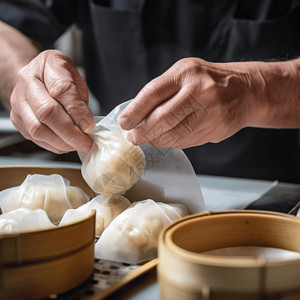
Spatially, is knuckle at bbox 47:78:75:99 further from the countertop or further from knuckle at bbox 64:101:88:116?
the countertop

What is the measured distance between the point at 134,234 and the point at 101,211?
6.4 inches

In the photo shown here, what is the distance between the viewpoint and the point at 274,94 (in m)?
1.23

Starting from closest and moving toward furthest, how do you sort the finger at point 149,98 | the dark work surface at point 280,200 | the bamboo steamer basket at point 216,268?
the bamboo steamer basket at point 216,268 < the finger at point 149,98 < the dark work surface at point 280,200

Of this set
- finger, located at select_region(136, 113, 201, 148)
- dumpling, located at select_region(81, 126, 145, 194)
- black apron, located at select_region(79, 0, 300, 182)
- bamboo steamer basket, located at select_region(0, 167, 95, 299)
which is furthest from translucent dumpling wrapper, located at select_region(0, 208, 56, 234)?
black apron, located at select_region(79, 0, 300, 182)

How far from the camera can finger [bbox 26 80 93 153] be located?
1.12 meters

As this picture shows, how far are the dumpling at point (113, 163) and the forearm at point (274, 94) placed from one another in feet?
1.10

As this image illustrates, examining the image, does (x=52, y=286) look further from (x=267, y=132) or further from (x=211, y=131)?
(x=267, y=132)

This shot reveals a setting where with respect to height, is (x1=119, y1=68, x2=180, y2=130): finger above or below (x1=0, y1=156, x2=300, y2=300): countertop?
above

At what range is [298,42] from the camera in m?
1.72

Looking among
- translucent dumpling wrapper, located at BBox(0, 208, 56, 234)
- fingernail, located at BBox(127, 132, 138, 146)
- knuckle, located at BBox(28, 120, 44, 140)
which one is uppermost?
fingernail, located at BBox(127, 132, 138, 146)

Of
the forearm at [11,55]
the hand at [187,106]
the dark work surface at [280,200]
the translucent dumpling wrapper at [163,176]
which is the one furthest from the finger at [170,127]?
the forearm at [11,55]

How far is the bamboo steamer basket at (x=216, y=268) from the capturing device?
2.01ft

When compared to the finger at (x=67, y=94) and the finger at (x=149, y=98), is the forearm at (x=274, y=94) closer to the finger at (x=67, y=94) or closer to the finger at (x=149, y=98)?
the finger at (x=149, y=98)

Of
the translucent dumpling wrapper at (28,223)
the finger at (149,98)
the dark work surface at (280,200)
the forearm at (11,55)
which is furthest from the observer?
the forearm at (11,55)
